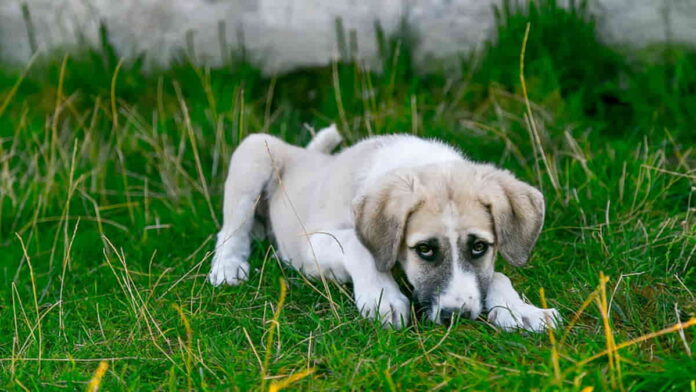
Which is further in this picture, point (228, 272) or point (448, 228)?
point (228, 272)

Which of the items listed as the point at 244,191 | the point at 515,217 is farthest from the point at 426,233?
the point at 244,191

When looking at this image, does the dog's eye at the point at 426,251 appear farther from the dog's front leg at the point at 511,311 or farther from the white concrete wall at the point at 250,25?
the white concrete wall at the point at 250,25

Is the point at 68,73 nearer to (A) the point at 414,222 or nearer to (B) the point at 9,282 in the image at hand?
(B) the point at 9,282

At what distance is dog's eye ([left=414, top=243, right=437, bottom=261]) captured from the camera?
4.08 metres

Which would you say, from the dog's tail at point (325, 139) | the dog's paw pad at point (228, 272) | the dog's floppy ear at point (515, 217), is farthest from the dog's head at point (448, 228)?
the dog's tail at point (325, 139)

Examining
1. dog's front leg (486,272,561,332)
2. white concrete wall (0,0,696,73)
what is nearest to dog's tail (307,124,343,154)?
white concrete wall (0,0,696,73)

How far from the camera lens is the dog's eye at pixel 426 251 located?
408 centimetres

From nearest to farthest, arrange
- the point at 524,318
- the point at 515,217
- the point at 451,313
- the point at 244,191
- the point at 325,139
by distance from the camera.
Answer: the point at 451,313 → the point at 524,318 → the point at 515,217 → the point at 244,191 → the point at 325,139

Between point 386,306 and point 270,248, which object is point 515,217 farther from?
point 270,248

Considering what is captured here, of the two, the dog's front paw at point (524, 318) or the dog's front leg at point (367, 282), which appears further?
the dog's front leg at point (367, 282)

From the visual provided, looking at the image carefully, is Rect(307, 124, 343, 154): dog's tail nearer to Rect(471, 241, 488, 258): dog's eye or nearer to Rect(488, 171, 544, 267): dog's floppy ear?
Rect(488, 171, 544, 267): dog's floppy ear

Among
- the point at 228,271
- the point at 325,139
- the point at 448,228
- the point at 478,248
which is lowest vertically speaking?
the point at 228,271

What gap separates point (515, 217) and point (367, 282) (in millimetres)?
724

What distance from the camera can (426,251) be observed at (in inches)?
162
